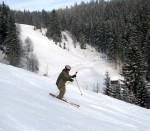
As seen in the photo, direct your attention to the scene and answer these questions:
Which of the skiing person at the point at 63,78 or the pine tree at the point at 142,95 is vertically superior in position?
the skiing person at the point at 63,78

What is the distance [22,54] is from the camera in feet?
293

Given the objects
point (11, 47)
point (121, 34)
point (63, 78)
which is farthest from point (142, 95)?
point (121, 34)

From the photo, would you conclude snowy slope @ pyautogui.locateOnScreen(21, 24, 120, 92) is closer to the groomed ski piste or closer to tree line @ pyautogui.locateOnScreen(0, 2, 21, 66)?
tree line @ pyautogui.locateOnScreen(0, 2, 21, 66)

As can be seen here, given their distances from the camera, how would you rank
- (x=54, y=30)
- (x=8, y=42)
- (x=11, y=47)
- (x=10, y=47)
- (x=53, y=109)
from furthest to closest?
(x=54, y=30)
(x=8, y=42)
(x=11, y=47)
(x=10, y=47)
(x=53, y=109)

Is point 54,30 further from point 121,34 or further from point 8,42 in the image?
point 8,42

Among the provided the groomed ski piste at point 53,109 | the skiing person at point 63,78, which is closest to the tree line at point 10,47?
the groomed ski piste at point 53,109

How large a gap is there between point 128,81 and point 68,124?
51.7 metres

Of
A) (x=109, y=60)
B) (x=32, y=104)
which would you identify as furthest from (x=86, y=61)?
(x=32, y=104)

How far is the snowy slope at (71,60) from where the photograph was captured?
93.1 metres

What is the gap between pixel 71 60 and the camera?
4402 inches

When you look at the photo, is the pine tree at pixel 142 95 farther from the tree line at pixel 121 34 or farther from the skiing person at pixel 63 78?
the skiing person at pixel 63 78

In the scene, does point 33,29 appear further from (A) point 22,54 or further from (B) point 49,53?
(A) point 22,54

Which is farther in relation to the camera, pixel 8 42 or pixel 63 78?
pixel 8 42

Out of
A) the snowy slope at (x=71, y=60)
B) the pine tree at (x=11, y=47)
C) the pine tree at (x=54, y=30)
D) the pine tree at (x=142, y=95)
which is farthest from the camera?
the pine tree at (x=54, y=30)
